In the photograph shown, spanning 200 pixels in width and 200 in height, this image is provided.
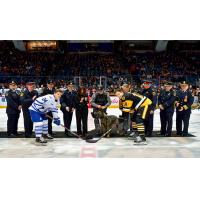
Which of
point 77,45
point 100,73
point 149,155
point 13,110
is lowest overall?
point 149,155

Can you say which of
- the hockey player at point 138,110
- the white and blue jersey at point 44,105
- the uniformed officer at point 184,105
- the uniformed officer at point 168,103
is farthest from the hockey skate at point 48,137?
the uniformed officer at point 184,105

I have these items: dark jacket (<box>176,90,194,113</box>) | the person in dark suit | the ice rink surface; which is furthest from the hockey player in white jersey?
dark jacket (<box>176,90,194,113</box>)

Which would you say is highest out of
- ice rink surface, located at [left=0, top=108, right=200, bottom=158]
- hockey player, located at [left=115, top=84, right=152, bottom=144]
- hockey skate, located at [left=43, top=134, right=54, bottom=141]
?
hockey player, located at [left=115, top=84, right=152, bottom=144]

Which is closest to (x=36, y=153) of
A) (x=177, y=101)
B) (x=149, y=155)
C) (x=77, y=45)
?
(x=149, y=155)

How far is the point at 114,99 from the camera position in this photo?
19.5 m

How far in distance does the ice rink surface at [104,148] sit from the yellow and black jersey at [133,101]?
784mm

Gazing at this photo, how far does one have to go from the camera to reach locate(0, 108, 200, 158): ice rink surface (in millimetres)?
6375

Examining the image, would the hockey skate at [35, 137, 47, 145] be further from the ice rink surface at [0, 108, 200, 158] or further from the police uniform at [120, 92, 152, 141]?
the police uniform at [120, 92, 152, 141]

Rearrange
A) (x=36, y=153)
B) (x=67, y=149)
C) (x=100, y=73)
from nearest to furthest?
(x=36, y=153)
(x=67, y=149)
(x=100, y=73)

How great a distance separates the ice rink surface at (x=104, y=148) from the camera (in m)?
6.38

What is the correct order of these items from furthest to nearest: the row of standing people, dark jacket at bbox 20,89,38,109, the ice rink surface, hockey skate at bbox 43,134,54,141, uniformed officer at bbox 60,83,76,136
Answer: uniformed officer at bbox 60,83,76,136 → the row of standing people → dark jacket at bbox 20,89,38,109 → hockey skate at bbox 43,134,54,141 → the ice rink surface

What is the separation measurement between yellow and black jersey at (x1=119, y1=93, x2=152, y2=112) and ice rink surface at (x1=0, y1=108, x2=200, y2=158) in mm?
784

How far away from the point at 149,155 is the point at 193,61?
23.8 metres

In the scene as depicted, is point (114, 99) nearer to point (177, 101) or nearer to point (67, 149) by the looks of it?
point (177, 101)
